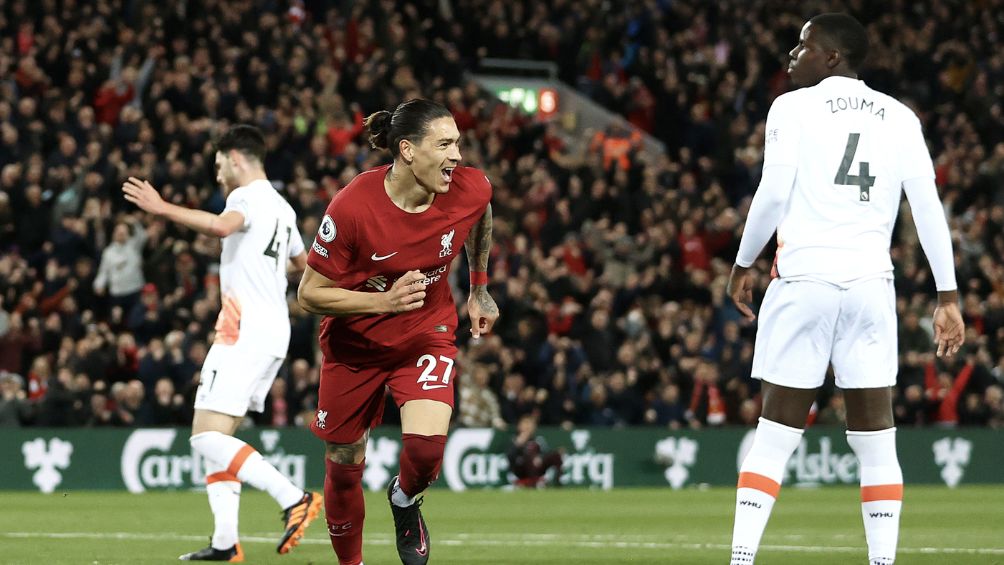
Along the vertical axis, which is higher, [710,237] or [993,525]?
[710,237]

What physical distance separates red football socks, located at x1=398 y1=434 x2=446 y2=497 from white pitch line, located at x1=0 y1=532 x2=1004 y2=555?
11.5 ft

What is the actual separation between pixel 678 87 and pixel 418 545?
814 inches

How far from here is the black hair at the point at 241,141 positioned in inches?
393

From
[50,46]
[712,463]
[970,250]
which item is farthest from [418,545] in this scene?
[970,250]

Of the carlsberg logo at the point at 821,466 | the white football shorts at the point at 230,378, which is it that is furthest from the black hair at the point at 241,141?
the carlsberg logo at the point at 821,466

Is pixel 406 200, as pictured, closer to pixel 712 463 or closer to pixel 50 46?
pixel 712 463

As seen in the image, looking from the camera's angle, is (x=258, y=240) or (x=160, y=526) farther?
(x=160, y=526)

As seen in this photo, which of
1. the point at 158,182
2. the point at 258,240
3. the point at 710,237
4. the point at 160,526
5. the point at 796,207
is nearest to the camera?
the point at 796,207

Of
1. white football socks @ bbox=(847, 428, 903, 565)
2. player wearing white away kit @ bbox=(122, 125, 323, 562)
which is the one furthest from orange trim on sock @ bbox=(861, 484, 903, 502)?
player wearing white away kit @ bbox=(122, 125, 323, 562)

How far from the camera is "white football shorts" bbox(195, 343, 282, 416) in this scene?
9.87 m

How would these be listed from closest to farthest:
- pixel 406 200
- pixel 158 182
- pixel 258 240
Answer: pixel 406 200 < pixel 258 240 < pixel 158 182

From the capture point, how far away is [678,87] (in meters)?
27.8

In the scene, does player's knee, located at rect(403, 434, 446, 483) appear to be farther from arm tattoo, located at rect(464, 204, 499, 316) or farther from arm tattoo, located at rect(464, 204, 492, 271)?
arm tattoo, located at rect(464, 204, 492, 271)

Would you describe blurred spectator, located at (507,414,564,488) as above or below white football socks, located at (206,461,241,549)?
below
